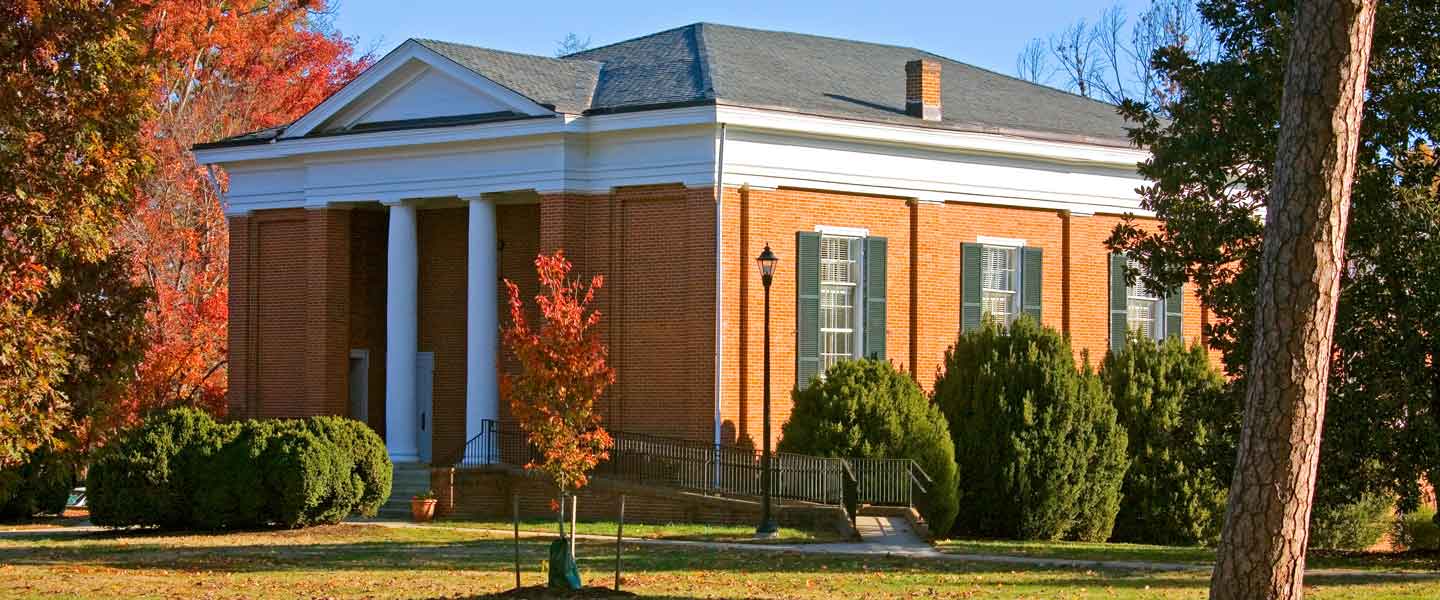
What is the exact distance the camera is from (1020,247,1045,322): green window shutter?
40750mm

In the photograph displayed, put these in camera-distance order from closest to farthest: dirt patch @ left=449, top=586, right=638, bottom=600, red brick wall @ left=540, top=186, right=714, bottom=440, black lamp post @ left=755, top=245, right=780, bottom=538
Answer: dirt patch @ left=449, top=586, right=638, bottom=600, black lamp post @ left=755, top=245, right=780, bottom=538, red brick wall @ left=540, top=186, right=714, bottom=440

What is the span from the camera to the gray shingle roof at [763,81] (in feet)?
124

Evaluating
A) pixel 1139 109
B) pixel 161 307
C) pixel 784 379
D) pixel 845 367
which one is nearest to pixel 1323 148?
pixel 1139 109

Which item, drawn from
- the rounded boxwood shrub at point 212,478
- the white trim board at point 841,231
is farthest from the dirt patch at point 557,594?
→ the white trim board at point 841,231

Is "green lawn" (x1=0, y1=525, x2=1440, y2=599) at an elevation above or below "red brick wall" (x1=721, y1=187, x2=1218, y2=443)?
below

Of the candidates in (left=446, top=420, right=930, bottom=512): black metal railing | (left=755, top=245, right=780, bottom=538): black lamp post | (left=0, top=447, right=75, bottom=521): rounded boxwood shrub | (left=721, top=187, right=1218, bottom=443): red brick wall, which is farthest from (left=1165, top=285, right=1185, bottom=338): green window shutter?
(left=0, top=447, right=75, bottom=521): rounded boxwood shrub

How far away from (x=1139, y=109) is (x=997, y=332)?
30.4ft

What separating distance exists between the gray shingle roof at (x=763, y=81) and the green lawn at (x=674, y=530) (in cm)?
711

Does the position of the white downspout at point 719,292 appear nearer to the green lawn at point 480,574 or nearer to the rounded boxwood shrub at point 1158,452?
the green lawn at point 480,574

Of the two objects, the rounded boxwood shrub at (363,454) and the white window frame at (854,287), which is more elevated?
the white window frame at (854,287)

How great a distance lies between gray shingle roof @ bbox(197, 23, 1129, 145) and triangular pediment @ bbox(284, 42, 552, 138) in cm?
31

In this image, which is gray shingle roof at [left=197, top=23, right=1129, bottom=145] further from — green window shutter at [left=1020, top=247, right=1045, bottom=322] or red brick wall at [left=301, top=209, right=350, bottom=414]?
red brick wall at [left=301, top=209, right=350, bottom=414]

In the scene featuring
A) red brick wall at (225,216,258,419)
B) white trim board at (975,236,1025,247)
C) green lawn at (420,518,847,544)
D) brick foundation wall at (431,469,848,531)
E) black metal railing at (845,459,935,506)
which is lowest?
green lawn at (420,518,847,544)

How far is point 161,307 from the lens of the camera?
4906 centimetres
